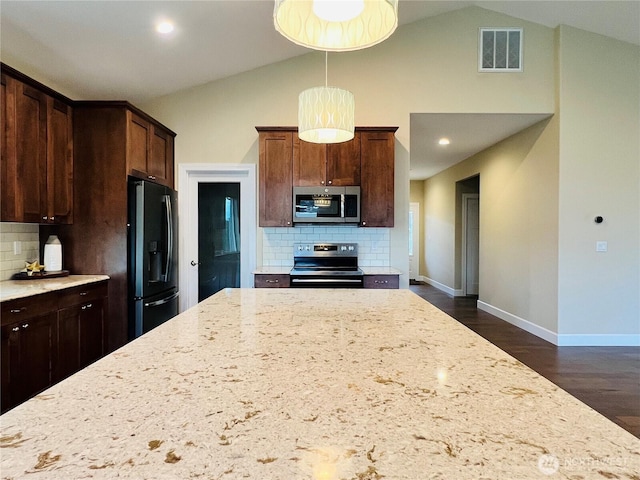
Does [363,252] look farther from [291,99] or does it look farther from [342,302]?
[342,302]

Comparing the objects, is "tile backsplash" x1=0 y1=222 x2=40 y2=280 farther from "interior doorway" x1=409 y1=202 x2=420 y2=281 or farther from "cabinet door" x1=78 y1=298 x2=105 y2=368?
"interior doorway" x1=409 y1=202 x2=420 y2=281

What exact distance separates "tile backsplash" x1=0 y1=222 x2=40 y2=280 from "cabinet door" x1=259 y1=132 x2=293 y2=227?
2055mm

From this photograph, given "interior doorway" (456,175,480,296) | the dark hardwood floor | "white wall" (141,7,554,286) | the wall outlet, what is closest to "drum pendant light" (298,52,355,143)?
"white wall" (141,7,554,286)

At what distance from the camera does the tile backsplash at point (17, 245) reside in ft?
9.91

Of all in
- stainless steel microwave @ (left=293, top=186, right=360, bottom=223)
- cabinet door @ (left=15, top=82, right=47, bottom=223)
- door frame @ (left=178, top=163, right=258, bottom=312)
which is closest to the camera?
cabinet door @ (left=15, top=82, right=47, bottom=223)

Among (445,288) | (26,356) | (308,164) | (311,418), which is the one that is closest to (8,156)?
(26,356)

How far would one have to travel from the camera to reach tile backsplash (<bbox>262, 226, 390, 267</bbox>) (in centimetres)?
442

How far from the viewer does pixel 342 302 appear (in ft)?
6.59

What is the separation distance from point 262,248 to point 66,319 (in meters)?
2.08

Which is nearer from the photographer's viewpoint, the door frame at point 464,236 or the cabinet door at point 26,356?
the cabinet door at point 26,356

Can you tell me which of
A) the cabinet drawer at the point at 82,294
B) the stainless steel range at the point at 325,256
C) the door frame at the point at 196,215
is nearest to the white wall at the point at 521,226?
the stainless steel range at the point at 325,256

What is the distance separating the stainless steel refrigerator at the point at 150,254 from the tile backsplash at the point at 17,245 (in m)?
0.83

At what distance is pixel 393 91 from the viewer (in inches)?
174

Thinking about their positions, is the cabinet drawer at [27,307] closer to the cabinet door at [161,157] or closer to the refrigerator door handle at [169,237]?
the refrigerator door handle at [169,237]
